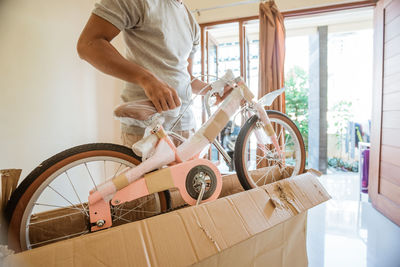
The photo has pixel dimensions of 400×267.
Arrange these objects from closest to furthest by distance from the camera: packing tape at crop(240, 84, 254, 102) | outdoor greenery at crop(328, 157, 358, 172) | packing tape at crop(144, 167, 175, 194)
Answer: packing tape at crop(144, 167, 175, 194) → packing tape at crop(240, 84, 254, 102) → outdoor greenery at crop(328, 157, 358, 172)

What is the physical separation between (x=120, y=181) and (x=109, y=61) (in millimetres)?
364

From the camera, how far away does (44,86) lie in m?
1.26

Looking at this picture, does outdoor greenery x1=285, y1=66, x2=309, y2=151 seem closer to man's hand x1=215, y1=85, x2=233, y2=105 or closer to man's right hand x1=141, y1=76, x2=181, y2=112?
man's hand x1=215, y1=85, x2=233, y2=105

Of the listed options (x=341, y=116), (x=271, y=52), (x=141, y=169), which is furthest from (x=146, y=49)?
(x=341, y=116)

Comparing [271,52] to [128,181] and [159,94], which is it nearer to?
[159,94]

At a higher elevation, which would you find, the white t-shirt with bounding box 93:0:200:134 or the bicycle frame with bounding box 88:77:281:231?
the white t-shirt with bounding box 93:0:200:134

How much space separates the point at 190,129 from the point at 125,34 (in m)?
0.46

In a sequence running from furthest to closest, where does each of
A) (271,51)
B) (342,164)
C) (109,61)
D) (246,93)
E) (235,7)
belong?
(342,164) → (235,7) → (271,51) → (246,93) → (109,61)

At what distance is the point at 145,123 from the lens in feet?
2.34

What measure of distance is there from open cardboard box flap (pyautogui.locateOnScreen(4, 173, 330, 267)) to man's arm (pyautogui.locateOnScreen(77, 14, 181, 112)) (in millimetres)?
341

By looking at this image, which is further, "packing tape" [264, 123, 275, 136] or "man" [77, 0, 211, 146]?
"packing tape" [264, 123, 275, 136]

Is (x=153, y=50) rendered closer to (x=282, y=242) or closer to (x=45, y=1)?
(x=282, y=242)

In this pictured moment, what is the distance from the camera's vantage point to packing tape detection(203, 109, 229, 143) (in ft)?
2.56

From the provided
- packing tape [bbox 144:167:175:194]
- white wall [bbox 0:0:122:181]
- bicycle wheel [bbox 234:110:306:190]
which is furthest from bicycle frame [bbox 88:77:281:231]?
white wall [bbox 0:0:122:181]
